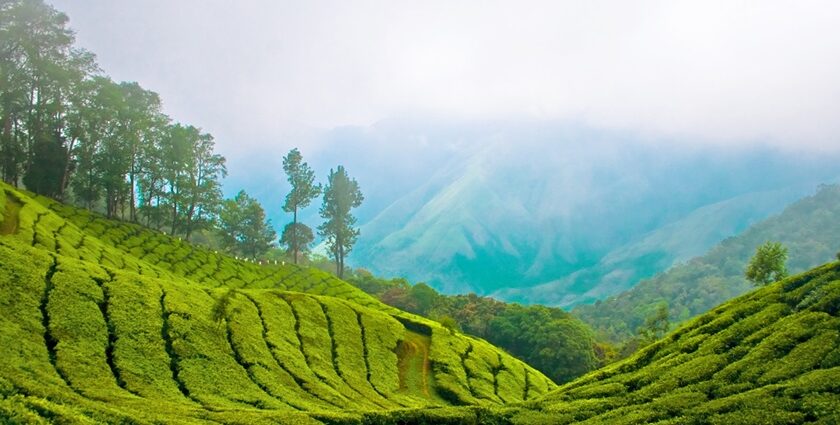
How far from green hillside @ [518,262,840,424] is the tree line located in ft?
220

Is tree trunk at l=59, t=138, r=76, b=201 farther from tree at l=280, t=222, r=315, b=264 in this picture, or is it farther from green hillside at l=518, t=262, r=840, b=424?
green hillside at l=518, t=262, r=840, b=424

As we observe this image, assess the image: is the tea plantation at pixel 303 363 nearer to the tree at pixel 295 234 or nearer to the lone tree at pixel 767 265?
the lone tree at pixel 767 265

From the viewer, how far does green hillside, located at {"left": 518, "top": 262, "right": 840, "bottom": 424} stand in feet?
71.4

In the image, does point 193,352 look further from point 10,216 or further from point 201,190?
point 201,190

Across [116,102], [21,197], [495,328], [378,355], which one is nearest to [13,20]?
[116,102]

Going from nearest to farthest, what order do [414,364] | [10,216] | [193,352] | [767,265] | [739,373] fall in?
[739,373]
[193,352]
[10,216]
[414,364]
[767,265]

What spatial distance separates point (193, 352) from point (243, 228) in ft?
224

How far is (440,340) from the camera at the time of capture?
52.3 metres

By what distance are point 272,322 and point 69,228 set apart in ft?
82.0

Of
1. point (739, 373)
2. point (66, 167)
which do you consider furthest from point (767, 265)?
point (66, 167)

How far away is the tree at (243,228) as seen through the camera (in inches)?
3826

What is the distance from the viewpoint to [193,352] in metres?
32.0

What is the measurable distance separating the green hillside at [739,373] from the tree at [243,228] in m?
74.5

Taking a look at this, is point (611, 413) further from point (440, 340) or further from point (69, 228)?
point (69, 228)
